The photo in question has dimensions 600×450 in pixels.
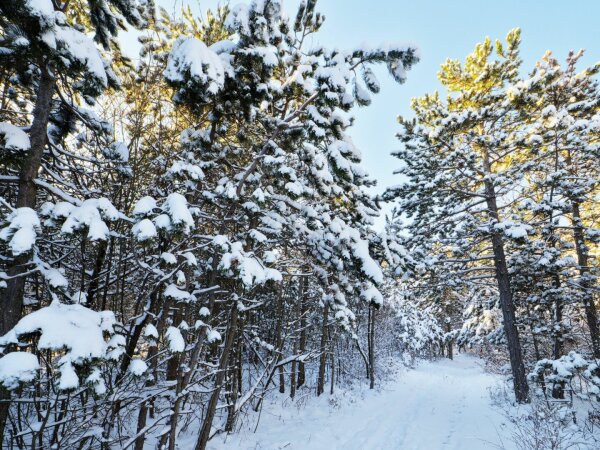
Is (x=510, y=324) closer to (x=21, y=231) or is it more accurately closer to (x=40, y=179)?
(x=21, y=231)

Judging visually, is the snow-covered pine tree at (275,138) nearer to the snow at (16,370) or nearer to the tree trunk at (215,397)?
the tree trunk at (215,397)

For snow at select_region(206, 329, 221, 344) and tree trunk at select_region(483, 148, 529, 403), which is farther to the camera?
tree trunk at select_region(483, 148, 529, 403)

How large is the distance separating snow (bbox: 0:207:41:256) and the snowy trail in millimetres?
6637

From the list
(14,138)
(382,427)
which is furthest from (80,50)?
(382,427)

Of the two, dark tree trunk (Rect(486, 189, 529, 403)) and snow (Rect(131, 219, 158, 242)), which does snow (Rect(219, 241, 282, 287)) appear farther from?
dark tree trunk (Rect(486, 189, 529, 403))

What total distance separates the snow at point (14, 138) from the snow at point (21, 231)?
1.10 metres

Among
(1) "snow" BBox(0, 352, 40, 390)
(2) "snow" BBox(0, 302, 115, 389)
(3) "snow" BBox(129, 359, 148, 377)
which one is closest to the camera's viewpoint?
(1) "snow" BBox(0, 352, 40, 390)

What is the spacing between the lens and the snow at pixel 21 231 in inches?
104

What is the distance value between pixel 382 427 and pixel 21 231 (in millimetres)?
9787

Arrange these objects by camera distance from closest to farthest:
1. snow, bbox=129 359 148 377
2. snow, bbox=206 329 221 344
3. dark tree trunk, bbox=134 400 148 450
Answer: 1. snow, bbox=129 359 148 377
2. dark tree trunk, bbox=134 400 148 450
3. snow, bbox=206 329 221 344

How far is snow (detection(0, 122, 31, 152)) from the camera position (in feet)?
11.3

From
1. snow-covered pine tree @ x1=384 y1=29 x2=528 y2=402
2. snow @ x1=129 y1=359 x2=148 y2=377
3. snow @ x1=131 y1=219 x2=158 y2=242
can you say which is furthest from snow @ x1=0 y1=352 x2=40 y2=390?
snow-covered pine tree @ x1=384 y1=29 x2=528 y2=402

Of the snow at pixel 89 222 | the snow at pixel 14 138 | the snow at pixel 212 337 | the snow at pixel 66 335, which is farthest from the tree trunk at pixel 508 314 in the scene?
the snow at pixel 14 138

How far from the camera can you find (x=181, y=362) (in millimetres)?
5383
